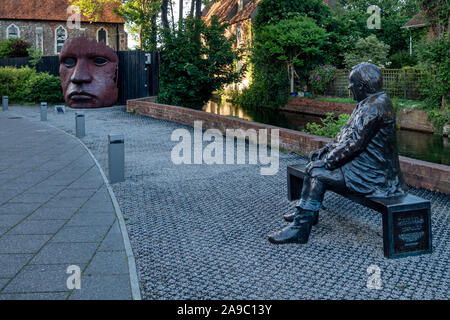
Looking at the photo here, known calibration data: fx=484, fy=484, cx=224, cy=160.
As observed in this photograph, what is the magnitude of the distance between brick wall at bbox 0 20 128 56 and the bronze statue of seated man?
155 ft

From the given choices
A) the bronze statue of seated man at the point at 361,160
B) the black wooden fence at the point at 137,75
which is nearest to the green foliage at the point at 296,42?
the black wooden fence at the point at 137,75

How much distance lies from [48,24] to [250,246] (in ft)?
168

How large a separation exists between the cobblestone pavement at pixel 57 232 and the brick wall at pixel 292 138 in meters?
4.21

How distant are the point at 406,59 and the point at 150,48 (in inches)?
766

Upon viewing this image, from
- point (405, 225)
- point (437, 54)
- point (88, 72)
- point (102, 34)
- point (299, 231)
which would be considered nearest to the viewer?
point (405, 225)

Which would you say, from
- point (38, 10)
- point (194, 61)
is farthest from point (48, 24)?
point (194, 61)

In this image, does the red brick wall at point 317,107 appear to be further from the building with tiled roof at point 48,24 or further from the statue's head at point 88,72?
the building with tiled roof at point 48,24

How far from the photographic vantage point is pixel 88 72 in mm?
21469

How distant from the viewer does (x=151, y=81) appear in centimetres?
2323

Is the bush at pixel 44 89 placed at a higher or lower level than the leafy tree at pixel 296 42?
lower

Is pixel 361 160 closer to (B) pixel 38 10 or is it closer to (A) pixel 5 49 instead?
(A) pixel 5 49

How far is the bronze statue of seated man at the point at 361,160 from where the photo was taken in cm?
483

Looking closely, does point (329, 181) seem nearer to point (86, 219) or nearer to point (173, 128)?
point (86, 219)
